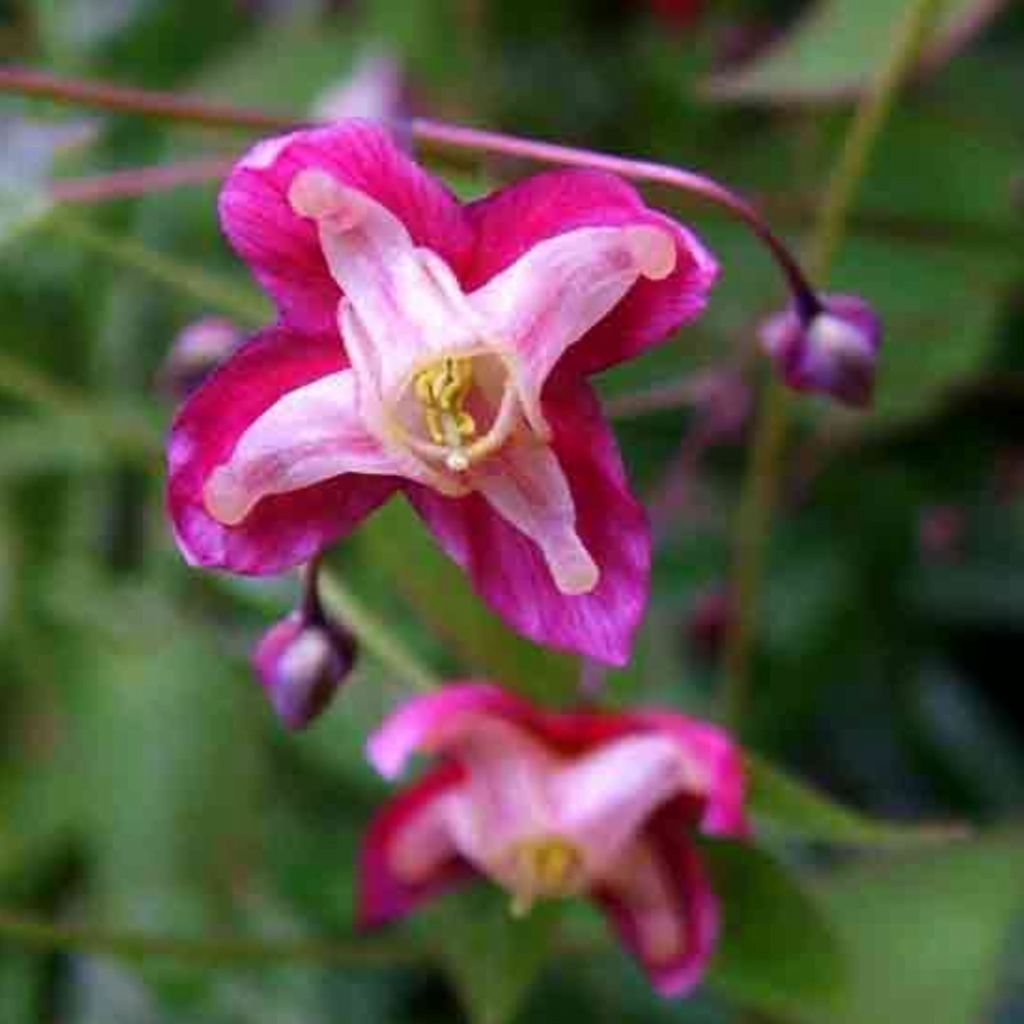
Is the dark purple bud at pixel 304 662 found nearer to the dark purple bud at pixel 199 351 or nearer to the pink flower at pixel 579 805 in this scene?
the pink flower at pixel 579 805

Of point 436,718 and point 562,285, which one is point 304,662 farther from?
point 562,285

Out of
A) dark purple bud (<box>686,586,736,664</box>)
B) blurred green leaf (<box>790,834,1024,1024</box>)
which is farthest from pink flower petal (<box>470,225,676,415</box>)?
dark purple bud (<box>686,586,736,664</box>)

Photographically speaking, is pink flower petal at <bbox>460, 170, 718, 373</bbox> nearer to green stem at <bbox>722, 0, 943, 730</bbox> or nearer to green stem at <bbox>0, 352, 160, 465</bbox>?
green stem at <bbox>722, 0, 943, 730</bbox>

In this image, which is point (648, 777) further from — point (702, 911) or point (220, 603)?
point (220, 603)

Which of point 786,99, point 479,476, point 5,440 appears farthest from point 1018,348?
point 479,476

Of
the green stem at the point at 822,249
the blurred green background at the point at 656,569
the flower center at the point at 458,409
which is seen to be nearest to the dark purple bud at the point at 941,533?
the blurred green background at the point at 656,569

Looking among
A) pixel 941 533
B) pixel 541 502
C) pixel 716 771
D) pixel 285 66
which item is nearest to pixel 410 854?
pixel 716 771
